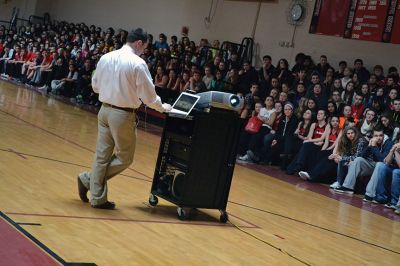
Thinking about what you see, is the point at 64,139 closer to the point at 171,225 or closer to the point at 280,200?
the point at 280,200

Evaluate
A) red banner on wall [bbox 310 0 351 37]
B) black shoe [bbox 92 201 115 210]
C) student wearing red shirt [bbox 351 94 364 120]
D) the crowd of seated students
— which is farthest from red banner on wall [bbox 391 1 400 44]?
black shoe [bbox 92 201 115 210]

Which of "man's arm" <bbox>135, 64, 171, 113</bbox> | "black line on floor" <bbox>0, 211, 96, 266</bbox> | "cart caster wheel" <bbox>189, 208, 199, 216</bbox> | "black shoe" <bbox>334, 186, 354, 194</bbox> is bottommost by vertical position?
"cart caster wheel" <bbox>189, 208, 199, 216</bbox>

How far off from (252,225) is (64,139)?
448 centimetres

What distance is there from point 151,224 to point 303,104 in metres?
7.08

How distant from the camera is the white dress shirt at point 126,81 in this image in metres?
5.21

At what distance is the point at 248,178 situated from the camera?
9.31m

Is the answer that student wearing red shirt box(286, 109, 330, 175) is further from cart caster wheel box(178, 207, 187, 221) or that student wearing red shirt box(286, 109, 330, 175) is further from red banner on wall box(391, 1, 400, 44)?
cart caster wheel box(178, 207, 187, 221)

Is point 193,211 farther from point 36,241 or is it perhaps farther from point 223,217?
point 36,241

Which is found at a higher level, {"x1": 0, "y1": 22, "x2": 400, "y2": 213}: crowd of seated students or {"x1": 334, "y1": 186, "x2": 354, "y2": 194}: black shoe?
{"x1": 0, "y1": 22, "x2": 400, "y2": 213}: crowd of seated students

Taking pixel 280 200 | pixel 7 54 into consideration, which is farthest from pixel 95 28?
pixel 280 200

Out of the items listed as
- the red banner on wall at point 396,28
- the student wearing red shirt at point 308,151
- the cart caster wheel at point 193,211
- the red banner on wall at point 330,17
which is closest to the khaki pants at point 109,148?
the cart caster wheel at point 193,211

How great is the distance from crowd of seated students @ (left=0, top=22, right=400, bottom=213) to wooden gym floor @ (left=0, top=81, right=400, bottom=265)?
1135 mm

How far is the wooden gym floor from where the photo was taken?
427cm

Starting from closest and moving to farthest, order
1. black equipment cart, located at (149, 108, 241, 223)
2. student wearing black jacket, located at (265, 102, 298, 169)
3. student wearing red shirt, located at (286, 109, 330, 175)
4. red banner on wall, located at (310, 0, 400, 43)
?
black equipment cart, located at (149, 108, 241, 223), student wearing red shirt, located at (286, 109, 330, 175), student wearing black jacket, located at (265, 102, 298, 169), red banner on wall, located at (310, 0, 400, 43)
